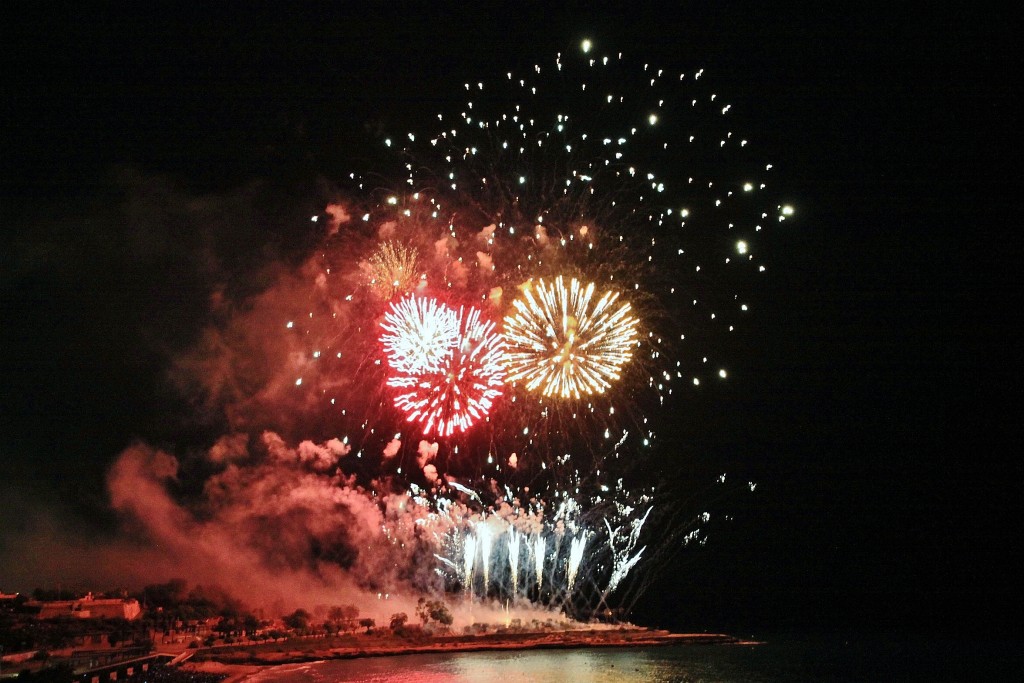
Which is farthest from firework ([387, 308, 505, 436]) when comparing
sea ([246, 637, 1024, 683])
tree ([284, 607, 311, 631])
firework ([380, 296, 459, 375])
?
tree ([284, 607, 311, 631])

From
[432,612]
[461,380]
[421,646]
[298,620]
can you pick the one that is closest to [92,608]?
[298,620]

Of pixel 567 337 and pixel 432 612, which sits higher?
pixel 567 337

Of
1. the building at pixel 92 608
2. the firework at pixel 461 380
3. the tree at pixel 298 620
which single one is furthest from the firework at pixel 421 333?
the building at pixel 92 608

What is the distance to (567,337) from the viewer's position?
25938mm

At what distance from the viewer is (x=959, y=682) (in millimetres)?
38406

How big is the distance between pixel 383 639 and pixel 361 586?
4418mm

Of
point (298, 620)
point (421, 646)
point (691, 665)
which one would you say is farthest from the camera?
point (298, 620)

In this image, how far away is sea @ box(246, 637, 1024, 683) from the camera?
3559 cm

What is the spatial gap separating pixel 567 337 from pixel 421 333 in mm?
4699

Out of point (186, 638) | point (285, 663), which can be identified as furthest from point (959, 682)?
point (186, 638)

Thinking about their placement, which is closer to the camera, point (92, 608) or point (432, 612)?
point (92, 608)

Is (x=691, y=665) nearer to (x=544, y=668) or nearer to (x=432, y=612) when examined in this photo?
(x=544, y=668)

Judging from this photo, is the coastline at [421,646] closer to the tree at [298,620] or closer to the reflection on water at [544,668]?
the reflection on water at [544,668]

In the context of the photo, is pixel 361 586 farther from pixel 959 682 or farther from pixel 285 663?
pixel 959 682
